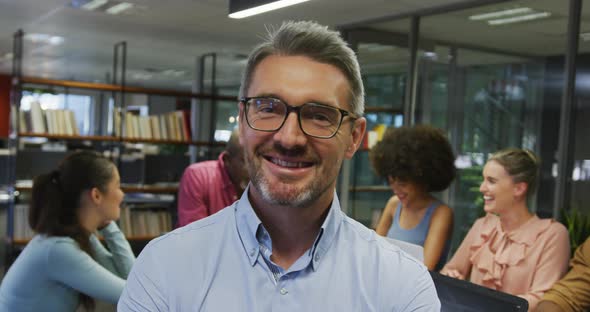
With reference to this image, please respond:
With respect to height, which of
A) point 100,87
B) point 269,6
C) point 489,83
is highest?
point 269,6

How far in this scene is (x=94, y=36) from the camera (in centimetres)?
807

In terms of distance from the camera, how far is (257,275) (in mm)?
1221

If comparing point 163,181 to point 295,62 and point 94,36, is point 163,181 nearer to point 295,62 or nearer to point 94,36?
point 94,36

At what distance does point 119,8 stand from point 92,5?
25 cm

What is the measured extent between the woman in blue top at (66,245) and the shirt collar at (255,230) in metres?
1.32

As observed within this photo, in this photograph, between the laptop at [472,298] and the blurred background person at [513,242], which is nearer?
the laptop at [472,298]

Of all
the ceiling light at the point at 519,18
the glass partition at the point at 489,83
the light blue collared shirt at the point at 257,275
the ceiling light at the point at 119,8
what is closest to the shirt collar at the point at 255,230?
the light blue collared shirt at the point at 257,275

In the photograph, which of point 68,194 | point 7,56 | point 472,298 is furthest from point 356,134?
point 7,56

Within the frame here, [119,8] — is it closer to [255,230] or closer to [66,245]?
[66,245]

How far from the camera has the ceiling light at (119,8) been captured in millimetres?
5879

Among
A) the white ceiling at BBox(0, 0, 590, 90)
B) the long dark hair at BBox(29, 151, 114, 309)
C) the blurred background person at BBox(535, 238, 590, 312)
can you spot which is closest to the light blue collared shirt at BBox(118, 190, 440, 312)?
the long dark hair at BBox(29, 151, 114, 309)

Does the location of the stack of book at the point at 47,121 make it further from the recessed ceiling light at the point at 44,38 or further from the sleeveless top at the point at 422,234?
the sleeveless top at the point at 422,234

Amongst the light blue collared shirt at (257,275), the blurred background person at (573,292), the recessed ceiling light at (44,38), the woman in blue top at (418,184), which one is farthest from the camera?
the recessed ceiling light at (44,38)

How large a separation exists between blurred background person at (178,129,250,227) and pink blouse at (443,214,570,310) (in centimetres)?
158
